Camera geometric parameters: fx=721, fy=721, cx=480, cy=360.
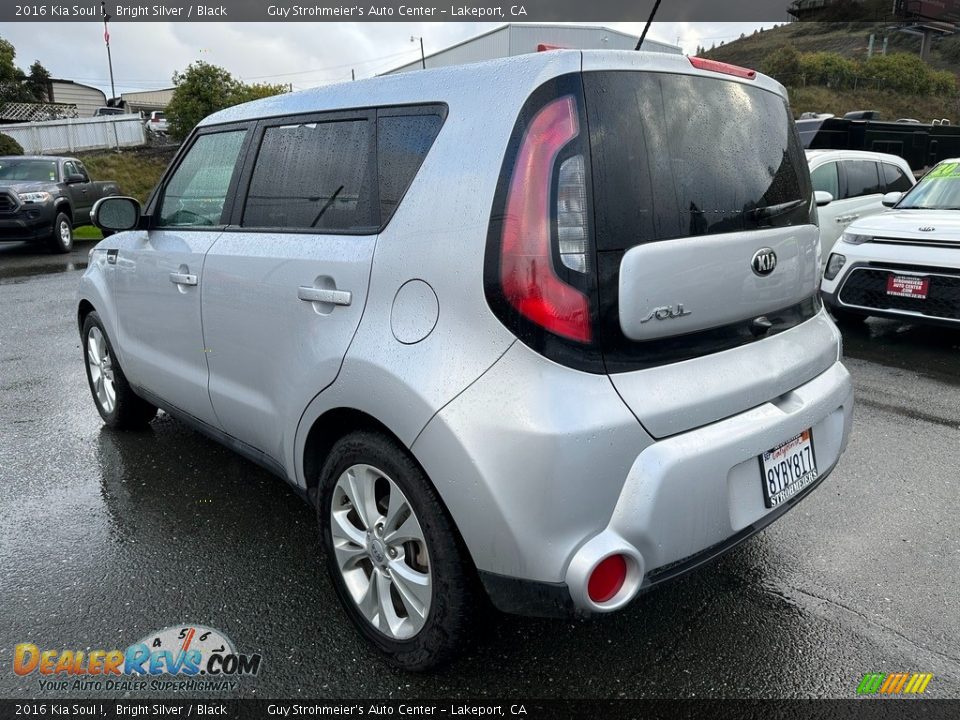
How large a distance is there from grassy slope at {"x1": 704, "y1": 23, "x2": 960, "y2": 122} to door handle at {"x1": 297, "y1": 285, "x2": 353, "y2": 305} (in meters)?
37.0

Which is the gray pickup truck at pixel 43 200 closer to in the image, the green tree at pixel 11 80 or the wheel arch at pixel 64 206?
the wheel arch at pixel 64 206

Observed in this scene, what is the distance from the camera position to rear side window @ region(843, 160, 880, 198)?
27.4 feet

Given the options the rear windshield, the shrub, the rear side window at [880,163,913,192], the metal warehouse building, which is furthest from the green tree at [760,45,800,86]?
the rear windshield

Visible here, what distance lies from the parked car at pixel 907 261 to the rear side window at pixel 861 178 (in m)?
1.44

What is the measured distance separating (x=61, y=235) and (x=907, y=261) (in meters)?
13.5

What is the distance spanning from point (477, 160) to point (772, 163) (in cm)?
106

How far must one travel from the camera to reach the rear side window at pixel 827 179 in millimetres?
7891

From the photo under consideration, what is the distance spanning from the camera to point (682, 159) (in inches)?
81.4

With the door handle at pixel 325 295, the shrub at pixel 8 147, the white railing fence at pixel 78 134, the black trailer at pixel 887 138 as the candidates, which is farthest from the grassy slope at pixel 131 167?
the door handle at pixel 325 295

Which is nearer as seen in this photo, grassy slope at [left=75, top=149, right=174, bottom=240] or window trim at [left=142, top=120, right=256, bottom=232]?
window trim at [left=142, top=120, right=256, bottom=232]

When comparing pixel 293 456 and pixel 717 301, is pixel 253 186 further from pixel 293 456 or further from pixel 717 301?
pixel 717 301

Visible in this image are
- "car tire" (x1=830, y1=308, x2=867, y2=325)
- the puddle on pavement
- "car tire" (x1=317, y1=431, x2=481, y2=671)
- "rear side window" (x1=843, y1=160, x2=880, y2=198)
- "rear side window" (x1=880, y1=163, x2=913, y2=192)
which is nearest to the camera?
"car tire" (x1=317, y1=431, x2=481, y2=671)

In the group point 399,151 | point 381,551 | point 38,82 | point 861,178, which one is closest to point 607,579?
point 381,551

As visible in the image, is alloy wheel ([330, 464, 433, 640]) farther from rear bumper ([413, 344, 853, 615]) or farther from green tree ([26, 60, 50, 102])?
green tree ([26, 60, 50, 102])
